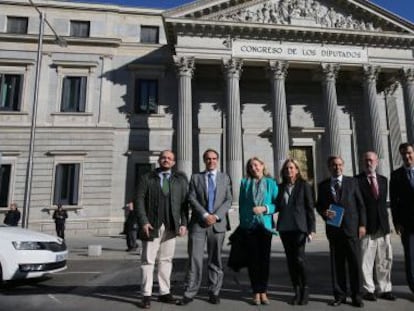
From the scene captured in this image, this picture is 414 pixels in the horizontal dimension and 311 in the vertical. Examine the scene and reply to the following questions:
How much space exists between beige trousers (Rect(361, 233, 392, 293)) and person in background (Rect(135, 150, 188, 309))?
9.15ft

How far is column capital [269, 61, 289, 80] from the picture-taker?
77.9 feet

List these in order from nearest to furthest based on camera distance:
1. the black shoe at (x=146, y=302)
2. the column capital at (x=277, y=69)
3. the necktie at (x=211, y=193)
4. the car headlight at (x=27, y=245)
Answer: the black shoe at (x=146, y=302) < the necktie at (x=211, y=193) < the car headlight at (x=27, y=245) < the column capital at (x=277, y=69)

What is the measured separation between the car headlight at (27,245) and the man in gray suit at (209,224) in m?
3.49

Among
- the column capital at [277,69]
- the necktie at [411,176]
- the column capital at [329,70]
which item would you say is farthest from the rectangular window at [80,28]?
the necktie at [411,176]

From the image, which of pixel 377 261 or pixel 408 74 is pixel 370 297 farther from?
pixel 408 74

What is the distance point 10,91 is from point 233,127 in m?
14.7

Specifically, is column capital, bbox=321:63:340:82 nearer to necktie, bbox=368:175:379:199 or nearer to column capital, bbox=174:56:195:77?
column capital, bbox=174:56:195:77

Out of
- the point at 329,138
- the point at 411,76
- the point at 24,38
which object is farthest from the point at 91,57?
the point at 411,76

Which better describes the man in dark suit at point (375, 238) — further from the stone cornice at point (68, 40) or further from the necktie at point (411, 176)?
the stone cornice at point (68, 40)

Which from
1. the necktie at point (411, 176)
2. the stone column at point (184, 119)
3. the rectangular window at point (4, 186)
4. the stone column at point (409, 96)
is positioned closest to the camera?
the necktie at point (411, 176)

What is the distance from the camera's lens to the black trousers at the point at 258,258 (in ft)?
18.2

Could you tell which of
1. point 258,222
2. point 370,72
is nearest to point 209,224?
point 258,222

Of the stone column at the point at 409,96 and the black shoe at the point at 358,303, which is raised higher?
the stone column at the point at 409,96

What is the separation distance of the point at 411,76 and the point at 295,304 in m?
24.4
